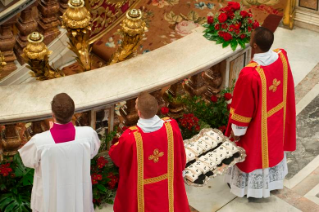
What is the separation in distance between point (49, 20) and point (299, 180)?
131 inches

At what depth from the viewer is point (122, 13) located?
29.8 ft

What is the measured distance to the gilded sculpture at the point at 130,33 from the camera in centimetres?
641

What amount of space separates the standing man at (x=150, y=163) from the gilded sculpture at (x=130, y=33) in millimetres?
1146

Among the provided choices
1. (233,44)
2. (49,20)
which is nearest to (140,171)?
(233,44)

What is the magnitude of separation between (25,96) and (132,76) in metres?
0.87

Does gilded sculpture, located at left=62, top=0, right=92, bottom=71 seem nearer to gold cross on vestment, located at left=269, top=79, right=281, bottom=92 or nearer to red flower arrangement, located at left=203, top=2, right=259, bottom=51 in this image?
red flower arrangement, located at left=203, top=2, right=259, bottom=51

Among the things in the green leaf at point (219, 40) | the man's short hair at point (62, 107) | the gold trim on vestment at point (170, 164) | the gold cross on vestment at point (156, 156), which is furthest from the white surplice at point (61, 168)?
the green leaf at point (219, 40)

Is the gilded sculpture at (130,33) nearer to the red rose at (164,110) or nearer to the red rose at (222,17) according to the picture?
the red rose at (164,110)

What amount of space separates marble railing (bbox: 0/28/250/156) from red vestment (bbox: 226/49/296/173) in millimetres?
606

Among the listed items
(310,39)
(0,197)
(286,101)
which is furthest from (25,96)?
(310,39)

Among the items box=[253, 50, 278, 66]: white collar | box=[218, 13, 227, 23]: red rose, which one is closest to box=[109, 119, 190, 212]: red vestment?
box=[253, 50, 278, 66]: white collar

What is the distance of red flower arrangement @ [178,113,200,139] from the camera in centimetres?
673

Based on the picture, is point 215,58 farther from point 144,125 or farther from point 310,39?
point 310,39

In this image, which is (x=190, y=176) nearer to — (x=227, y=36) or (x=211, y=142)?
(x=211, y=142)
